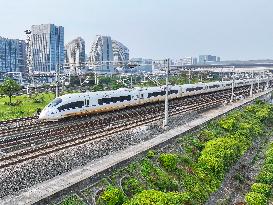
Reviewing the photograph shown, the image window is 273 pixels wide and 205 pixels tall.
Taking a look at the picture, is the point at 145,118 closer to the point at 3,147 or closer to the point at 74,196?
the point at 3,147

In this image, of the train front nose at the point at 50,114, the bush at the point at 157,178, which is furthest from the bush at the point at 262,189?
the train front nose at the point at 50,114

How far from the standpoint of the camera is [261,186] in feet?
87.9

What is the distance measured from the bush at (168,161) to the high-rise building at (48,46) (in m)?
137

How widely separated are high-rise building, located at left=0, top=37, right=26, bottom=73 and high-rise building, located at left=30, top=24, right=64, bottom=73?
20.7 feet

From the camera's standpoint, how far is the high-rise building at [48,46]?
158125mm

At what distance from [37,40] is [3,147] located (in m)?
143

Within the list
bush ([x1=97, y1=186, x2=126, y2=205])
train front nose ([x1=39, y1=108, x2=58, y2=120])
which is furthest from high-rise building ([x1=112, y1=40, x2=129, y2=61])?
bush ([x1=97, y1=186, x2=126, y2=205])

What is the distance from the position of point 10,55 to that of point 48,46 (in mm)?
15462

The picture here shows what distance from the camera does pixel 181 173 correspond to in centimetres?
2556

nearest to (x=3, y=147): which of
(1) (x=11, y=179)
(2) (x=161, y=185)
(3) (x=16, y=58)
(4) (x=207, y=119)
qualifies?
(1) (x=11, y=179)

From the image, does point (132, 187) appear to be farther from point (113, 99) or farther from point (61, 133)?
point (113, 99)

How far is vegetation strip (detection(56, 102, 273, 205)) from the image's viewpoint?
63.2 feet

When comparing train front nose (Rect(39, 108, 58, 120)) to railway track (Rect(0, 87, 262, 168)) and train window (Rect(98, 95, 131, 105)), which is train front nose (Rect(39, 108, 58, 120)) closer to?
railway track (Rect(0, 87, 262, 168))

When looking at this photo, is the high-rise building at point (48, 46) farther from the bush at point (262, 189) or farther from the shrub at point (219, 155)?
the bush at point (262, 189)
